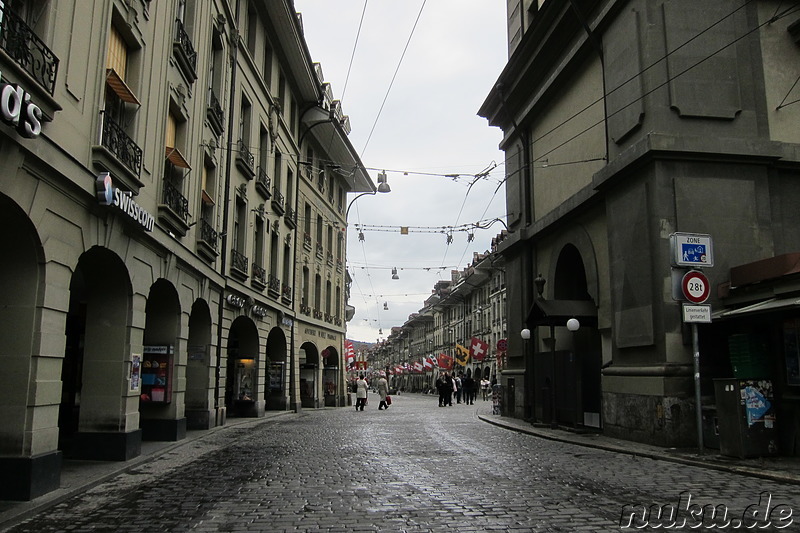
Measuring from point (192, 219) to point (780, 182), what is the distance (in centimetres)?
1420

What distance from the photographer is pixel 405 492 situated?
28.0 feet

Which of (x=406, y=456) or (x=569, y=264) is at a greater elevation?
(x=569, y=264)

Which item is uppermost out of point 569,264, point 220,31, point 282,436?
point 220,31

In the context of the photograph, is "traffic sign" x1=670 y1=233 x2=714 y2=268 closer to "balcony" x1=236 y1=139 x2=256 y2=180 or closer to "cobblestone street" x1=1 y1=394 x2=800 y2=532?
"cobblestone street" x1=1 y1=394 x2=800 y2=532

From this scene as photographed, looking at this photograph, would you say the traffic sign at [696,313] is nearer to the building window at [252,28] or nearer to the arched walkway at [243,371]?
the arched walkway at [243,371]

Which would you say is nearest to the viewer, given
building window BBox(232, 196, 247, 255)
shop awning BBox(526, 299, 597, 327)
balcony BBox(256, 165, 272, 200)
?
shop awning BBox(526, 299, 597, 327)

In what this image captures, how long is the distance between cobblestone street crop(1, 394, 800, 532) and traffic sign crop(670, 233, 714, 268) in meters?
3.67

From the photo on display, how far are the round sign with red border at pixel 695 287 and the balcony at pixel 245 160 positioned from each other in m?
14.8

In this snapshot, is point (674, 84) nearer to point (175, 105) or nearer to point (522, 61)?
point (522, 61)

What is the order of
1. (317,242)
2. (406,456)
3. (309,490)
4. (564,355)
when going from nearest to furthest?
(309,490), (406,456), (564,355), (317,242)

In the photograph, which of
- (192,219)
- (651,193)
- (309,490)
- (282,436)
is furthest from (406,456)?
(192,219)

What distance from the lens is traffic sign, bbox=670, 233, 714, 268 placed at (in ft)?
40.5

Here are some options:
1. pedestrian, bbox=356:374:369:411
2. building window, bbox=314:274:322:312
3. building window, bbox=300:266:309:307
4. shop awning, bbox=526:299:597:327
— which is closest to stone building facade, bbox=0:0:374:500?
building window, bbox=300:266:309:307

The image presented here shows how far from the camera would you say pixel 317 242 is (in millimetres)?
36719
